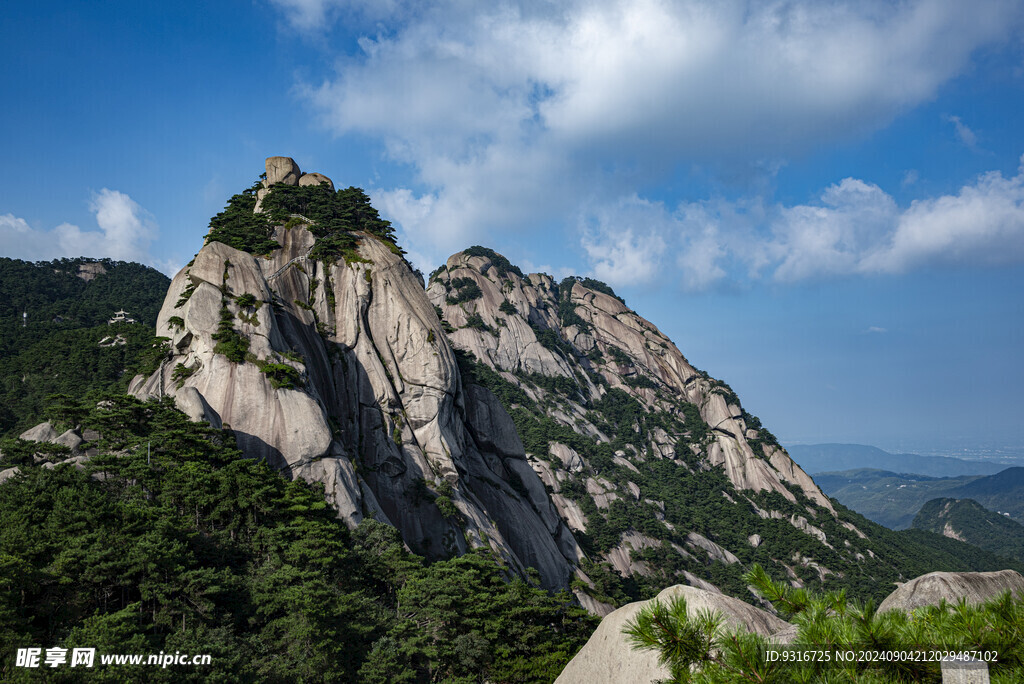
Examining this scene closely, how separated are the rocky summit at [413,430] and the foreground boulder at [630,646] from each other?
685 inches

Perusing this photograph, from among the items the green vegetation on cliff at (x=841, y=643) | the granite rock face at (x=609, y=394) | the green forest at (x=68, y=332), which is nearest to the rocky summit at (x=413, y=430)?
the granite rock face at (x=609, y=394)

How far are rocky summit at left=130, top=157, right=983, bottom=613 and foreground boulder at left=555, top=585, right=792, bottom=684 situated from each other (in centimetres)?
1739

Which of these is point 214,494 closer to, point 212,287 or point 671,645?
point 212,287

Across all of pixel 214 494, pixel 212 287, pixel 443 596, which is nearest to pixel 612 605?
pixel 443 596

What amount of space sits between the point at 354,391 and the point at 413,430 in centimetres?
438

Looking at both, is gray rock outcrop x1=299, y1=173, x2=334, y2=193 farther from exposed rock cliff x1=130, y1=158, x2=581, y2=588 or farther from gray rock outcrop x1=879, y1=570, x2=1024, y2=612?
gray rock outcrop x1=879, y1=570, x2=1024, y2=612

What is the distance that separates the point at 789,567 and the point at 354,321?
69.6 m

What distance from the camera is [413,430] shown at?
35438mm

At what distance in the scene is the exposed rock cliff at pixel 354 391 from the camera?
91.3 feet

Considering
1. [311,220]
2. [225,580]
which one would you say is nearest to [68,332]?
[311,220]

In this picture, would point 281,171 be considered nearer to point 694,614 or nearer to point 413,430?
point 413,430

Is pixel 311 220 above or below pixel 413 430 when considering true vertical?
above

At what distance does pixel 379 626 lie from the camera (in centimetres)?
2019

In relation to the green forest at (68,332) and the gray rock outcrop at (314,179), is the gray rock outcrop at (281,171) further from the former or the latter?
the green forest at (68,332)
